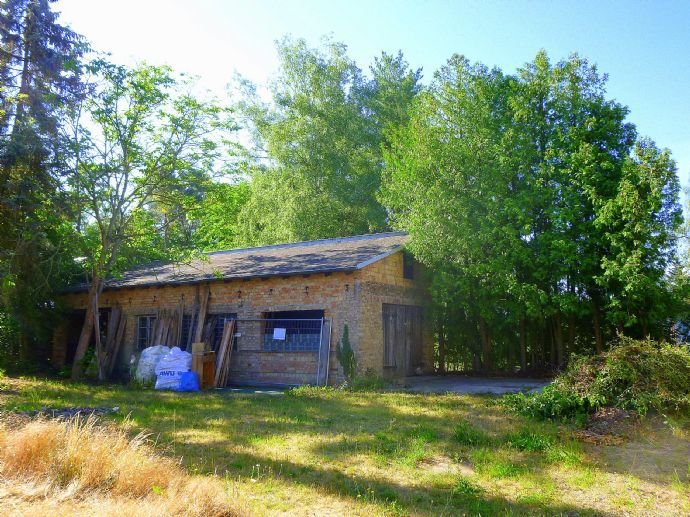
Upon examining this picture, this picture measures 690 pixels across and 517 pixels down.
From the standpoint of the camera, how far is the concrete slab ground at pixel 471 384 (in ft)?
44.9

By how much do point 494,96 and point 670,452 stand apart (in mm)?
12914

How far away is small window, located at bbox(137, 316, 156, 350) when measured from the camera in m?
19.6

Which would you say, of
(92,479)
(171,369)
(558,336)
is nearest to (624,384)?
(558,336)

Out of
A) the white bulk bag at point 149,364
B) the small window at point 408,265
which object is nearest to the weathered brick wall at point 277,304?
the white bulk bag at point 149,364

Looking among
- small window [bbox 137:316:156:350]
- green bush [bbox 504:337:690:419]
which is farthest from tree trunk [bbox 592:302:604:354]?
small window [bbox 137:316:156:350]

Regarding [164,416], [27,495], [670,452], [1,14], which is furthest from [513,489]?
[1,14]

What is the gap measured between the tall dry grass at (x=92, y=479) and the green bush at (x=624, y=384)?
Result: 618 centimetres

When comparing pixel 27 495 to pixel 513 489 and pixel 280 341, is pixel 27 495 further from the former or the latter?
pixel 280 341

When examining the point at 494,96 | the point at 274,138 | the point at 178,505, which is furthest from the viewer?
the point at 274,138

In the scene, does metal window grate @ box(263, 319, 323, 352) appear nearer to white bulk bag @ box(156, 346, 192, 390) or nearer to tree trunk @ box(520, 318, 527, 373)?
white bulk bag @ box(156, 346, 192, 390)

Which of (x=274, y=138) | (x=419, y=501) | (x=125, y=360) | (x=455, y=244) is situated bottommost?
(x=419, y=501)

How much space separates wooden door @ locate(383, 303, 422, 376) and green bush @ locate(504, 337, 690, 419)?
708 centimetres

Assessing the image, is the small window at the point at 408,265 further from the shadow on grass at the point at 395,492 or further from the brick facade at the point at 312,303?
the shadow on grass at the point at 395,492

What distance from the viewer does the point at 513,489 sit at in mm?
5938
